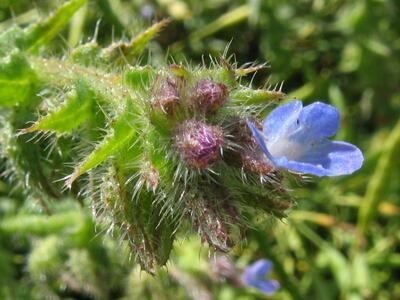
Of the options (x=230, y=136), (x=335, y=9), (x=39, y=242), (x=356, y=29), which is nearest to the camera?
(x=230, y=136)

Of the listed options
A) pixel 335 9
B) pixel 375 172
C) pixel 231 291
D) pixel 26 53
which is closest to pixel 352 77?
pixel 335 9

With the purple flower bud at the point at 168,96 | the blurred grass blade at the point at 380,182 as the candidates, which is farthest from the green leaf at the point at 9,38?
the blurred grass blade at the point at 380,182

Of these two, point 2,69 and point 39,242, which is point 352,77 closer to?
point 39,242

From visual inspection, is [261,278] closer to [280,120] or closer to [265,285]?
[265,285]

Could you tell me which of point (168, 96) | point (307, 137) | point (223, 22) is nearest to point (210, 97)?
point (168, 96)

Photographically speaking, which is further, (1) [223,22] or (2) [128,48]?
(1) [223,22]

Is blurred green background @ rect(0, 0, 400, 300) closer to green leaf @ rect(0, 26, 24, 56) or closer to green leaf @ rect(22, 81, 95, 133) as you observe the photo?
green leaf @ rect(0, 26, 24, 56)

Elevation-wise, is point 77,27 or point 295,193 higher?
point 77,27
